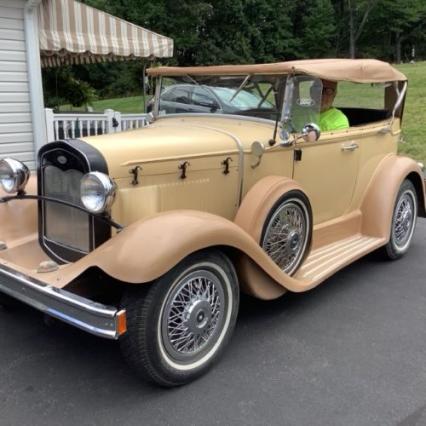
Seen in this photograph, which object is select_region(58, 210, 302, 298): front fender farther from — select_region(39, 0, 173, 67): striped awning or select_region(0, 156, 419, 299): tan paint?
select_region(39, 0, 173, 67): striped awning

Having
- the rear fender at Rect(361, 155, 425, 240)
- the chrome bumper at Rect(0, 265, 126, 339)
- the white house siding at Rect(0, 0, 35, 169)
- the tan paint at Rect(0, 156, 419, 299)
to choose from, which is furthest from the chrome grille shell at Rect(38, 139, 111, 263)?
the white house siding at Rect(0, 0, 35, 169)

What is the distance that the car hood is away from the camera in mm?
3051

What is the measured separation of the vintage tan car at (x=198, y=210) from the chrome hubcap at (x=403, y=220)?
4cm

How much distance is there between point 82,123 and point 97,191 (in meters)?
6.49

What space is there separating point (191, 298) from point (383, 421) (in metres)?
1.17

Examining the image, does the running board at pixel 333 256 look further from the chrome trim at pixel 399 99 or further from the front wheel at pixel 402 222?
the chrome trim at pixel 399 99

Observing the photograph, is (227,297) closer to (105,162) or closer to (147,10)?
(105,162)

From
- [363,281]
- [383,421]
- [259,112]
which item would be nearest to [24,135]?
[259,112]

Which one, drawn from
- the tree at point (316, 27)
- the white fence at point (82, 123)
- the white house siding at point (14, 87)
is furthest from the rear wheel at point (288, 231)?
the tree at point (316, 27)

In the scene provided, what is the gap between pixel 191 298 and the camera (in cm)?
291

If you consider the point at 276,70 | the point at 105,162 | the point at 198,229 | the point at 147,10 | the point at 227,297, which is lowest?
the point at 227,297

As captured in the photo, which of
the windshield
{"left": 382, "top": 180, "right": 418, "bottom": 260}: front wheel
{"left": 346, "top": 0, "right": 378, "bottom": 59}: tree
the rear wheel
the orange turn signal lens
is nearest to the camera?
the orange turn signal lens

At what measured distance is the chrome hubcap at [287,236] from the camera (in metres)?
3.60

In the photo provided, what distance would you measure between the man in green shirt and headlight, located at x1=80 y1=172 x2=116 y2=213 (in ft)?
7.09
